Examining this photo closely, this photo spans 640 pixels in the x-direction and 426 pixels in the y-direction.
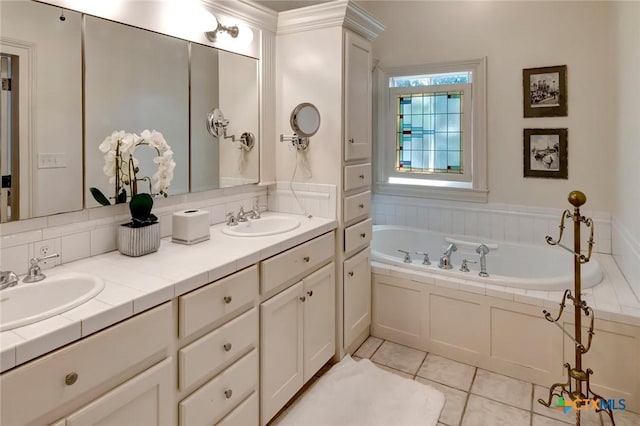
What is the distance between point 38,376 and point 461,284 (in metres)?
2.15

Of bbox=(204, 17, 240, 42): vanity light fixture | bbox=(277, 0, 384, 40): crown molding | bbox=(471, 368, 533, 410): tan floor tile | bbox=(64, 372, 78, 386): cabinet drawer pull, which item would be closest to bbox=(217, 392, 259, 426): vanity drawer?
bbox=(64, 372, 78, 386): cabinet drawer pull

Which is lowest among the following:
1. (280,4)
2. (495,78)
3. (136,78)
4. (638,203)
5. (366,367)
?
(366,367)

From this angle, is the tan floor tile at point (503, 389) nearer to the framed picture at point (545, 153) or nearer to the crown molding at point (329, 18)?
the framed picture at point (545, 153)

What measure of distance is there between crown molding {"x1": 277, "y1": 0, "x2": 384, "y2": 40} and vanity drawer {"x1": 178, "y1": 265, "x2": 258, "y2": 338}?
4.91 feet

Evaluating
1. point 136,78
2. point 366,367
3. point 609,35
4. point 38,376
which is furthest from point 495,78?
point 38,376

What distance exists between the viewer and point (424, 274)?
2623 mm

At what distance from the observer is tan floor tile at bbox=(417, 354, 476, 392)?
2326 mm

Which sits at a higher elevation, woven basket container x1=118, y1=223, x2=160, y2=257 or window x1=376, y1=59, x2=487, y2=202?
window x1=376, y1=59, x2=487, y2=202

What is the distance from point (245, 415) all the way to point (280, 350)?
1.04ft

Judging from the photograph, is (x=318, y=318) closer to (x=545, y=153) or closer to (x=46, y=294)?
(x=46, y=294)

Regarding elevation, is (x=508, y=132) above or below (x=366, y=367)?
above

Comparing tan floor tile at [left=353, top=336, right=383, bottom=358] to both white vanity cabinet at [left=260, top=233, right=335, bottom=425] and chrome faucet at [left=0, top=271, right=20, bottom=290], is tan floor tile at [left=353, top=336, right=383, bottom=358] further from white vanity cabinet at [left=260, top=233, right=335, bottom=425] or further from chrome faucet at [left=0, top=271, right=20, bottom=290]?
chrome faucet at [left=0, top=271, right=20, bottom=290]

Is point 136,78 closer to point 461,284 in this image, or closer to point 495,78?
point 461,284

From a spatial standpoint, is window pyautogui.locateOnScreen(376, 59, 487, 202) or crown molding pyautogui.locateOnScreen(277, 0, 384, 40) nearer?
crown molding pyautogui.locateOnScreen(277, 0, 384, 40)
